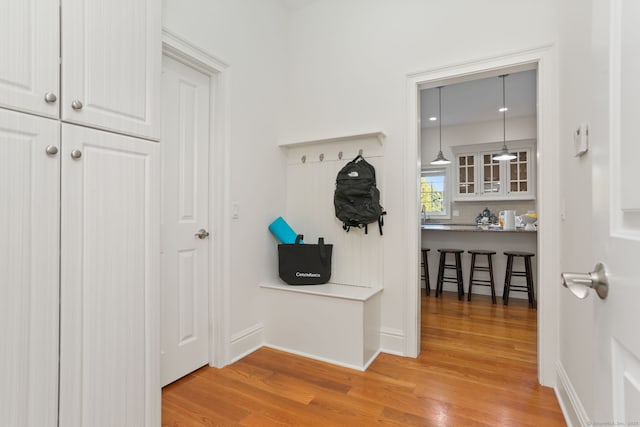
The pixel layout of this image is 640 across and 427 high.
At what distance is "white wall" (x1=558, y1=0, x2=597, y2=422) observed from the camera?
1.54 metres

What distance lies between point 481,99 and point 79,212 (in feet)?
17.7

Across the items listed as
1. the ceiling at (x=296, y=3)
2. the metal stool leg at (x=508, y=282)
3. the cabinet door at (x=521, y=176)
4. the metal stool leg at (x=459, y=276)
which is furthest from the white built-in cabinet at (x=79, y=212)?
the cabinet door at (x=521, y=176)

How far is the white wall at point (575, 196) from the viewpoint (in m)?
1.54

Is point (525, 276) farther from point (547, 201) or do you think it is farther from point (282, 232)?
point (282, 232)

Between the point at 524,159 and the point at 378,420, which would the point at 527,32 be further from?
the point at 524,159

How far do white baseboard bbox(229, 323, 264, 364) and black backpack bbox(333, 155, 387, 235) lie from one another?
111 centimetres

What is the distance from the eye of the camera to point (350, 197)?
2.64 metres

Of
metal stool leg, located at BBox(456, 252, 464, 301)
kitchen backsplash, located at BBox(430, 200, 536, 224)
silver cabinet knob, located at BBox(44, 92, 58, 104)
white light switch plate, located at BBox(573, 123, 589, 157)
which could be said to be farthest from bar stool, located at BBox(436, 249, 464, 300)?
silver cabinet knob, located at BBox(44, 92, 58, 104)

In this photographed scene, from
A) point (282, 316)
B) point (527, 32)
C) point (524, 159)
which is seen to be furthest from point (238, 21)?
point (524, 159)

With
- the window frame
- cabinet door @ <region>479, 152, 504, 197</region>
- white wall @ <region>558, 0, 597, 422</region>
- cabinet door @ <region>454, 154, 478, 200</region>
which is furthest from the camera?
the window frame

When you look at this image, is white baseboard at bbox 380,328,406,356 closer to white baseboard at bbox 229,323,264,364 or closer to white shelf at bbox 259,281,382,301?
white shelf at bbox 259,281,382,301

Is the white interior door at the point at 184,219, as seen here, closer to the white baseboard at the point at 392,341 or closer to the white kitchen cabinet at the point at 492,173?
the white baseboard at the point at 392,341

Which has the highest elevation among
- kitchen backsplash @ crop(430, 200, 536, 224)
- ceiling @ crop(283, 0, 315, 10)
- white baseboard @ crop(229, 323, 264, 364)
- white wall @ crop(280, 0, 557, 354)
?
ceiling @ crop(283, 0, 315, 10)

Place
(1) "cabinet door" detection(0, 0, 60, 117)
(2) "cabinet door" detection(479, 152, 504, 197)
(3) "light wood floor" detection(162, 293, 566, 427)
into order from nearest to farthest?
(1) "cabinet door" detection(0, 0, 60, 117) → (3) "light wood floor" detection(162, 293, 566, 427) → (2) "cabinet door" detection(479, 152, 504, 197)
